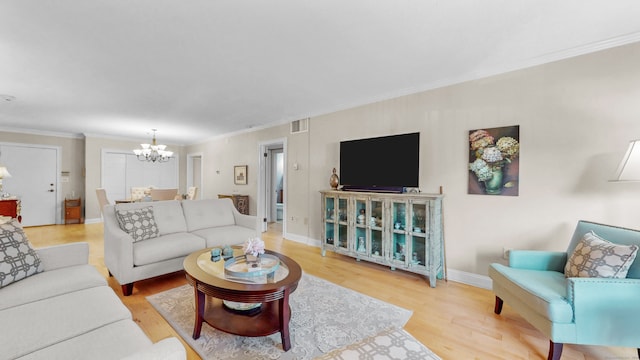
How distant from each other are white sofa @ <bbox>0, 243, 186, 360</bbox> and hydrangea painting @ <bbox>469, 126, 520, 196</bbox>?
308 centimetres

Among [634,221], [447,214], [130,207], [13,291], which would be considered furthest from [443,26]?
[130,207]

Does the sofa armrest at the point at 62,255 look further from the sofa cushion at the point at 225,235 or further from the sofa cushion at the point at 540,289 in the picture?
the sofa cushion at the point at 540,289

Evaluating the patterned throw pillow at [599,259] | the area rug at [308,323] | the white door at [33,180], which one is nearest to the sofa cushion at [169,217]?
the area rug at [308,323]

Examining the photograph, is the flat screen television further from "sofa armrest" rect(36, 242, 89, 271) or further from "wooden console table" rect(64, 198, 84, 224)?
"wooden console table" rect(64, 198, 84, 224)

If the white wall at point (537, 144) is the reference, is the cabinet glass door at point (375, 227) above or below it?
below

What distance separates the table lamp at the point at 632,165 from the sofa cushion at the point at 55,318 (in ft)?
11.1

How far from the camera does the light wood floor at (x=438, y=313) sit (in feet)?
6.07

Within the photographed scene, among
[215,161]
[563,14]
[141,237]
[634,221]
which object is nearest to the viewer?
[563,14]

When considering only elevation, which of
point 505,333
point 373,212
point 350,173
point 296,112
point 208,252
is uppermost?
point 296,112

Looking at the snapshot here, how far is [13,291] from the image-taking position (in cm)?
158

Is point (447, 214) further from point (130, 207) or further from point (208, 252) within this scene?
point (130, 207)

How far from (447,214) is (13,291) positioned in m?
3.75

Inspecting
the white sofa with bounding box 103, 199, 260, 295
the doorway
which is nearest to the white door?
the doorway

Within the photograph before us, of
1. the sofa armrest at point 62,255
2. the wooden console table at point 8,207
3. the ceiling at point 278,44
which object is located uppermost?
the ceiling at point 278,44
